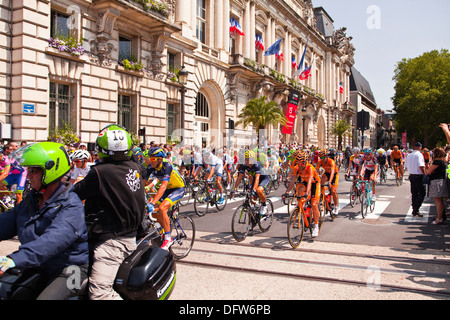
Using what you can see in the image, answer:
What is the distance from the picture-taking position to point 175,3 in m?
23.6

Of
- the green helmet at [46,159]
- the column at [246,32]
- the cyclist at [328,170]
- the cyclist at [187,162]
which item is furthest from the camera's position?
the column at [246,32]

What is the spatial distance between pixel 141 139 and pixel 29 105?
6.56 metres

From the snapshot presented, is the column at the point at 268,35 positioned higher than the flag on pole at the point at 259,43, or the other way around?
the column at the point at 268,35

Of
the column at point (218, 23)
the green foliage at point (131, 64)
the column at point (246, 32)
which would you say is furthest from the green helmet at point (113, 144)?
the column at point (246, 32)

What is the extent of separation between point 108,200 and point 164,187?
291 cm

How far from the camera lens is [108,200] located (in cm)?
303

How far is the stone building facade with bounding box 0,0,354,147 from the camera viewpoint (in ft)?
46.8

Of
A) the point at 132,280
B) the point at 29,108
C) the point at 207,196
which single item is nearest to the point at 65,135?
the point at 29,108

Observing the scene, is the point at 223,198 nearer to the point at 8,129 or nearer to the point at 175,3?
the point at 8,129

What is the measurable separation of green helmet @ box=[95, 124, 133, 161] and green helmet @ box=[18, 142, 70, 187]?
1.57 ft

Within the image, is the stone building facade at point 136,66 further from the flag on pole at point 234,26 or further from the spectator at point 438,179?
the spectator at point 438,179

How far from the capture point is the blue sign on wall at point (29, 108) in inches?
551

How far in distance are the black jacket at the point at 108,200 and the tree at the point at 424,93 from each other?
6061 centimetres

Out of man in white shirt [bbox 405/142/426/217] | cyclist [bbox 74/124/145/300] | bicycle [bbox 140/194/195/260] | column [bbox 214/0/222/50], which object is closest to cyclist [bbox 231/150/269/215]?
bicycle [bbox 140/194/195/260]
